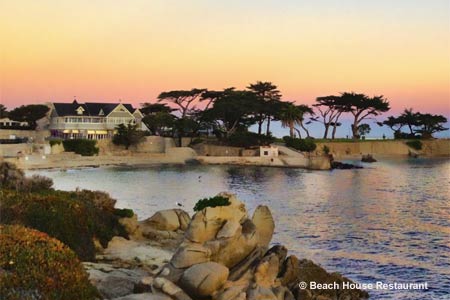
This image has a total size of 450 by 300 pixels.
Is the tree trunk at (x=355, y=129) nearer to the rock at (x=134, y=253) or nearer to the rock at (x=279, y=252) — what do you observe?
the rock at (x=134, y=253)

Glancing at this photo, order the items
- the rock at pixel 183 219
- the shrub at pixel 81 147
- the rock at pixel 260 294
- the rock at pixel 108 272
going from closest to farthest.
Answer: the rock at pixel 260 294, the rock at pixel 108 272, the rock at pixel 183 219, the shrub at pixel 81 147

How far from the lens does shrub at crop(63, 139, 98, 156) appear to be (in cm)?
8381

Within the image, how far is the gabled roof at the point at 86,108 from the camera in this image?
338 ft

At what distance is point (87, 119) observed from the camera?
4021 inches

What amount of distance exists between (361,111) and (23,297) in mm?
111282

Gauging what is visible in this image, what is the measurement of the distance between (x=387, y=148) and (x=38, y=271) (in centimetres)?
11745

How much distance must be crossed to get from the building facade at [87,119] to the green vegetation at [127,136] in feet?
27.6

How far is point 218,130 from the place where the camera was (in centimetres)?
10181

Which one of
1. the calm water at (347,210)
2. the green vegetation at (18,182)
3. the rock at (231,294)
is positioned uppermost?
the green vegetation at (18,182)

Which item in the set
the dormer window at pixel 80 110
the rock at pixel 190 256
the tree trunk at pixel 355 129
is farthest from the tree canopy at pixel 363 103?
the rock at pixel 190 256

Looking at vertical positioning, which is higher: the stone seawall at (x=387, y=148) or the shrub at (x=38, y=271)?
the stone seawall at (x=387, y=148)

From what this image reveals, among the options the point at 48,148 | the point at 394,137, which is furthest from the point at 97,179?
the point at 394,137

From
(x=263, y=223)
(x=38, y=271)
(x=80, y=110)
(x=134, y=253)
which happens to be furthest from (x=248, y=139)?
(x=38, y=271)

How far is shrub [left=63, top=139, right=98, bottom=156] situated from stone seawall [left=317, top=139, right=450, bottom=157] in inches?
1860
